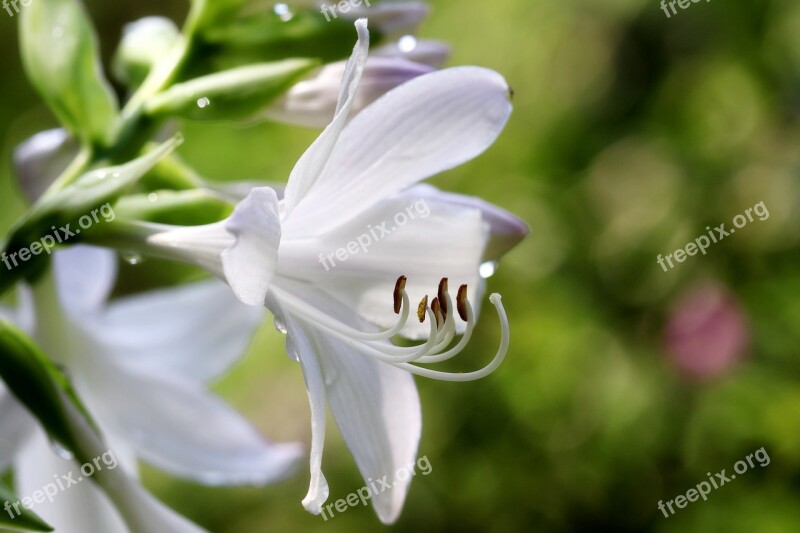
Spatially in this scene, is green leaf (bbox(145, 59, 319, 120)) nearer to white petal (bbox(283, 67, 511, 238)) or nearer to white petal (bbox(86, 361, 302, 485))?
white petal (bbox(283, 67, 511, 238))

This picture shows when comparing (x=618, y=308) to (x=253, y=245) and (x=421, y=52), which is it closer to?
(x=421, y=52)

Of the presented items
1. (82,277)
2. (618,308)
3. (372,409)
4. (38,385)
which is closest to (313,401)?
(372,409)

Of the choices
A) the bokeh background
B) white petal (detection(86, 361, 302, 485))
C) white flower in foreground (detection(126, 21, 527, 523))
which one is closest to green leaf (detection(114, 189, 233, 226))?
white flower in foreground (detection(126, 21, 527, 523))

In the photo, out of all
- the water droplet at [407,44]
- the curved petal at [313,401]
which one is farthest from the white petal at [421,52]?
the curved petal at [313,401]

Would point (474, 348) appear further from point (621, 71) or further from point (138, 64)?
point (138, 64)

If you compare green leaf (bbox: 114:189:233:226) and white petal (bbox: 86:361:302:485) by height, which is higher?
green leaf (bbox: 114:189:233:226)

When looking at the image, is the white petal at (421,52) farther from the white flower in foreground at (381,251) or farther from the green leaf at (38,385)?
the green leaf at (38,385)
